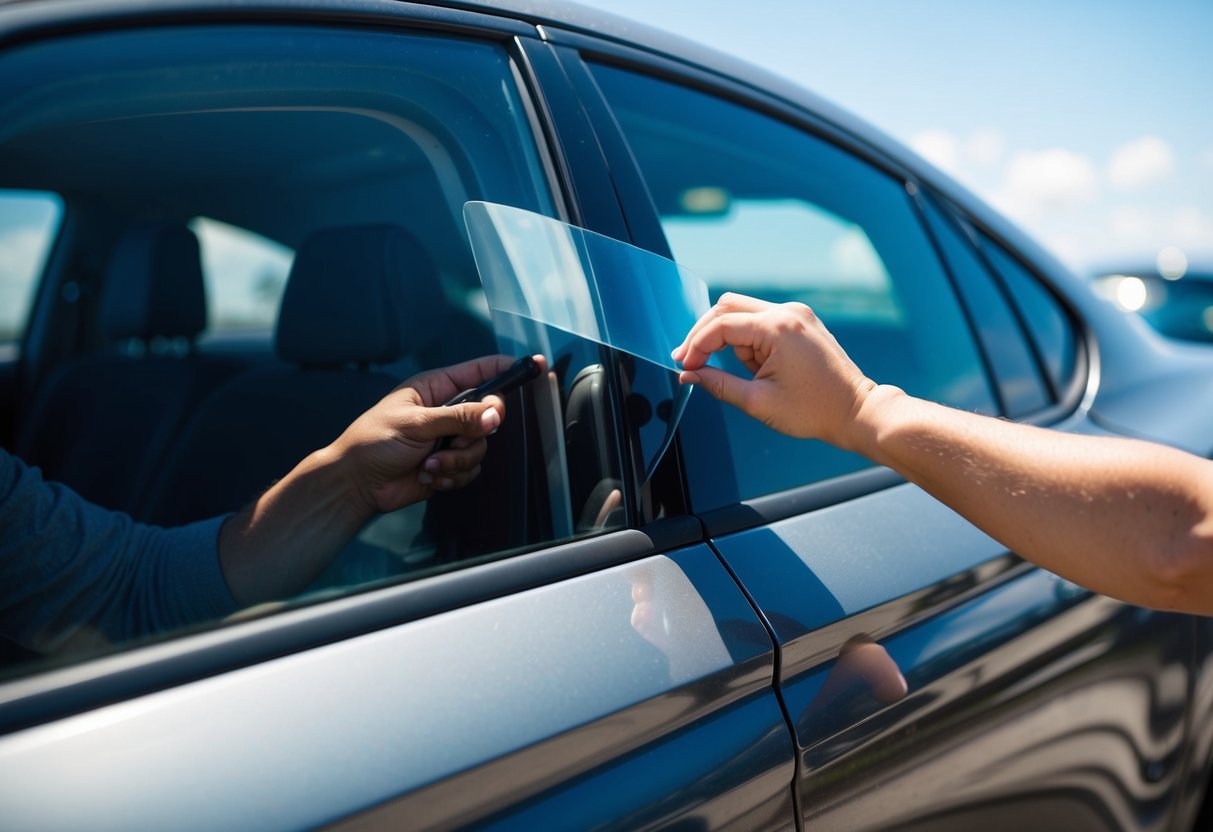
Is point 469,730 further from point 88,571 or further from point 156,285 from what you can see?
point 156,285

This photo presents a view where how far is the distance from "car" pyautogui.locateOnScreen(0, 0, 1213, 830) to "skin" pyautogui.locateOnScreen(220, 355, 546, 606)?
0.03 meters

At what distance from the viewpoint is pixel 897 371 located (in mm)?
1929

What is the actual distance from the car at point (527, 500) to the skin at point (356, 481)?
33 millimetres

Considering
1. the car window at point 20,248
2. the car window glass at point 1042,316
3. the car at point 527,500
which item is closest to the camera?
the car at point 527,500

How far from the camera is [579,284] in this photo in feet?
4.27

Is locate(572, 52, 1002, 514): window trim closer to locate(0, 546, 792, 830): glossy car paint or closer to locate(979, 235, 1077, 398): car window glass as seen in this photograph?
locate(0, 546, 792, 830): glossy car paint

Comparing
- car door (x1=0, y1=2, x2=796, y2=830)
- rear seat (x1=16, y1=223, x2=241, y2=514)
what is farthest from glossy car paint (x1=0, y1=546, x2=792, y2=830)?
rear seat (x1=16, y1=223, x2=241, y2=514)

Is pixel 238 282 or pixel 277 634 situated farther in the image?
pixel 238 282

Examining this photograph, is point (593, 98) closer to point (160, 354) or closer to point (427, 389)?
point (427, 389)

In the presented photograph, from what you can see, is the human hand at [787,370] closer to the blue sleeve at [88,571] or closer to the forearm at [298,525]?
the forearm at [298,525]

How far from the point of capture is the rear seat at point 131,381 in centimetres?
169

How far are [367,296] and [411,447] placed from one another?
14.1 inches

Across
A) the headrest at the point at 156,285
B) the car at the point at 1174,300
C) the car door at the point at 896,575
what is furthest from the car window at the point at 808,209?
the car at the point at 1174,300

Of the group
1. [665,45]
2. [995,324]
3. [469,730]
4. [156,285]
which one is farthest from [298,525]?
[995,324]
